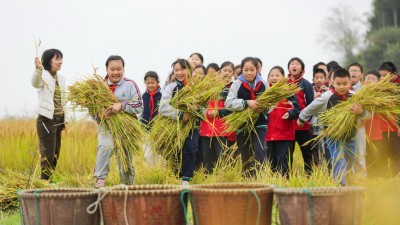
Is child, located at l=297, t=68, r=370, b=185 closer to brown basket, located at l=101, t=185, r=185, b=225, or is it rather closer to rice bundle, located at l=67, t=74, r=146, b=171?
rice bundle, located at l=67, t=74, r=146, b=171

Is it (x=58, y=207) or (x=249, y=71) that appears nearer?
(x=58, y=207)

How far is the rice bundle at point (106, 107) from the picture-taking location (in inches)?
313

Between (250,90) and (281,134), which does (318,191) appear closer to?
→ (250,90)

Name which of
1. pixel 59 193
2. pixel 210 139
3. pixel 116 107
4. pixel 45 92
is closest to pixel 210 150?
pixel 210 139

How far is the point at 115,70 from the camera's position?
8.52 meters

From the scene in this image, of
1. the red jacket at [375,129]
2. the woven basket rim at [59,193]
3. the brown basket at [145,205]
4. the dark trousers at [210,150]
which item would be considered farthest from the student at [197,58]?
the brown basket at [145,205]

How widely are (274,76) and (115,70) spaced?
2.32m

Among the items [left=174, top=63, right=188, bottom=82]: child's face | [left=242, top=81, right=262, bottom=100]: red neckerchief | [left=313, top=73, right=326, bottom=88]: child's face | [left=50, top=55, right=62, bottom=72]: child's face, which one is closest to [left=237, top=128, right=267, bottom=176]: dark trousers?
[left=242, top=81, right=262, bottom=100]: red neckerchief

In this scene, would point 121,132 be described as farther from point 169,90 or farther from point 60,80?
point 60,80

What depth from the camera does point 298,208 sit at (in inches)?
212

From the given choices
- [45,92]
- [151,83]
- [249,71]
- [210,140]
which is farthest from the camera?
[151,83]

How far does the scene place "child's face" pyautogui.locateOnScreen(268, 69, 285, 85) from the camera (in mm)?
9828

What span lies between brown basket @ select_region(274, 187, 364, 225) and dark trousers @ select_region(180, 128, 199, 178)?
368 centimetres

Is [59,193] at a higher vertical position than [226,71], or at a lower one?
lower
